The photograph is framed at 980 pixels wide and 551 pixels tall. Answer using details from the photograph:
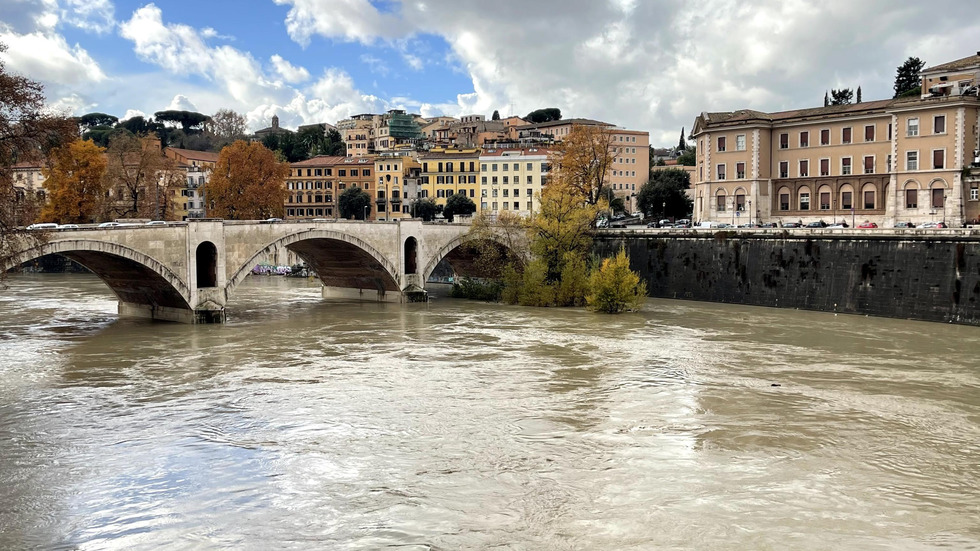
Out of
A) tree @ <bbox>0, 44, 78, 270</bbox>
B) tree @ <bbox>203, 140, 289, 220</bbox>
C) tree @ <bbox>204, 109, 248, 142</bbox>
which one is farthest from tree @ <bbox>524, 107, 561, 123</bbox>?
tree @ <bbox>0, 44, 78, 270</bbox>

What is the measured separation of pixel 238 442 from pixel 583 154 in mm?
34135

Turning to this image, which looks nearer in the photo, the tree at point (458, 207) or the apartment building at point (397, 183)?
the tree at point (458, 207)

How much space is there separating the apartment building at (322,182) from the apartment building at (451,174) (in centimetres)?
848

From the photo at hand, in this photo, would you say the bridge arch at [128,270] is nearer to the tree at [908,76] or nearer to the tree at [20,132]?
the tree at [20,132]

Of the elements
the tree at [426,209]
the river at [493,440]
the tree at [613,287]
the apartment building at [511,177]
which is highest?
the apartment building at [511,177]

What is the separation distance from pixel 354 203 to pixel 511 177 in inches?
566

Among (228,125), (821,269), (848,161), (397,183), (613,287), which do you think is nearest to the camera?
(613,287)

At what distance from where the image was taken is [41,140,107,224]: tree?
4944 centimetres

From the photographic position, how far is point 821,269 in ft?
115

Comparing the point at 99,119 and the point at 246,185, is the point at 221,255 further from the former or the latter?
the point at 99,119

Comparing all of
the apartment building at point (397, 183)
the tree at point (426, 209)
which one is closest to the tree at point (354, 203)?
the apartment building at point (397, 183)

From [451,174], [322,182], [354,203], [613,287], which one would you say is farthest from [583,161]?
[322,182]

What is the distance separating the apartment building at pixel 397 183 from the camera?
76500mm

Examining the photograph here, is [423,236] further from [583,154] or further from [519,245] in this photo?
[583,154]
